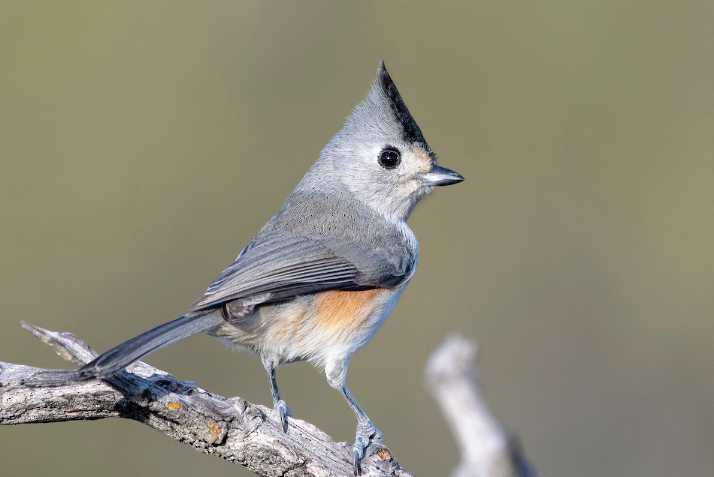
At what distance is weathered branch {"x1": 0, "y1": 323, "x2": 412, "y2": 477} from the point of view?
2.13 meters

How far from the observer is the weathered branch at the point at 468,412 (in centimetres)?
230

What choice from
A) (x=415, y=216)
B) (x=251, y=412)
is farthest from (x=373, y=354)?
(x=251, y=412)

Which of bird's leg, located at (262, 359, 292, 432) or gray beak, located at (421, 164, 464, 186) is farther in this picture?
gray beak, located at (421, 164, 464, 186)

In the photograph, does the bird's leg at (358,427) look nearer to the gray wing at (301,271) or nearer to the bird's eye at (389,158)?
the gray wing at (301,271)

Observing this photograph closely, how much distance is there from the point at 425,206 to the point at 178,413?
8.49ft

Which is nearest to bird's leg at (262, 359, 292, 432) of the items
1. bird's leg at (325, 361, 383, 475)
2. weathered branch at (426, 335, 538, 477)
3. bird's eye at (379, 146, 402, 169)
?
bird's leg at (325, 361, 383, 475)

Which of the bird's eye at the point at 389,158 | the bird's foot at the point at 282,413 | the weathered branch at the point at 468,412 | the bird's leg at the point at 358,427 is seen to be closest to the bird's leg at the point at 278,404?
the bird's foot at the point at 282,413

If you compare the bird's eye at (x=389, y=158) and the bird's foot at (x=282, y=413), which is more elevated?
the bird's eye at (x=389, y=158)

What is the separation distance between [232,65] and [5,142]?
1.60 m

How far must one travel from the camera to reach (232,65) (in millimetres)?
A: 5402

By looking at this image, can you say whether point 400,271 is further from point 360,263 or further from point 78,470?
point 78,470

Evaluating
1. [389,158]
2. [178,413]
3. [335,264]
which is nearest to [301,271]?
[335,264]

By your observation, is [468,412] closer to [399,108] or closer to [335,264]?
[335,264]

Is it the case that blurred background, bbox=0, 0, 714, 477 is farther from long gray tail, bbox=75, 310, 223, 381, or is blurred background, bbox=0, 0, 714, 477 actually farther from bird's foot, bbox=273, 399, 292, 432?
long gray tail, bbox=75, 310, 223, 381
